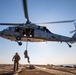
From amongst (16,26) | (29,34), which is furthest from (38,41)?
(16,26)

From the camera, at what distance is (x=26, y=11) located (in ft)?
70.4

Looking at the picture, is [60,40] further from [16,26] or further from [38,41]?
[16,26]

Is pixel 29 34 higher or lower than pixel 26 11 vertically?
lower

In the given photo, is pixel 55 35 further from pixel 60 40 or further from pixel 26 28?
pixel 26 28

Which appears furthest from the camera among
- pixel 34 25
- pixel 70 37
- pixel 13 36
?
pixel 70 37

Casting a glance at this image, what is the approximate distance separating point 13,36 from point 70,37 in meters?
9.16

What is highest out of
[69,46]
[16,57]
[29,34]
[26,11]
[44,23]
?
[26,11]

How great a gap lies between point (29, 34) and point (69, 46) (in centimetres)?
629

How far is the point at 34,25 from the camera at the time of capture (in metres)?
22.4

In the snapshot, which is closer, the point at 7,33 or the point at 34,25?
the point at 7,33

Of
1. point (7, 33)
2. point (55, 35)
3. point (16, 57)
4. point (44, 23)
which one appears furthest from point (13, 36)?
point (55, 35)

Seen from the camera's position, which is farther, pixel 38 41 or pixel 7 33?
pixel 38 41

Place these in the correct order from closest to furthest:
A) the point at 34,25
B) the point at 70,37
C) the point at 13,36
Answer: the point at 13,36 → the point at 34,25 → the point at 70,37

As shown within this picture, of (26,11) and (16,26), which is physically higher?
(26,11)
